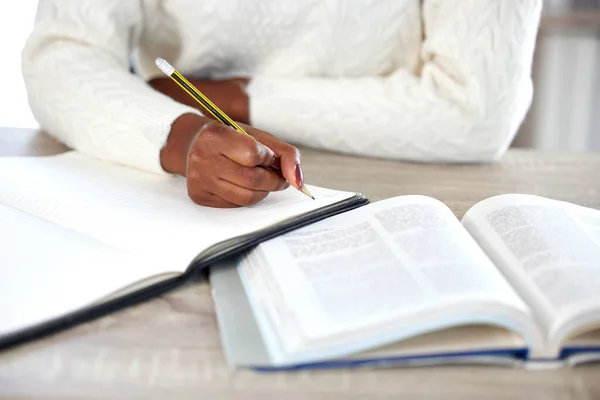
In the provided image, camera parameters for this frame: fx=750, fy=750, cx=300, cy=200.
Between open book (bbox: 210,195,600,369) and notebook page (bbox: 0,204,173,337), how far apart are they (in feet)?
0.27

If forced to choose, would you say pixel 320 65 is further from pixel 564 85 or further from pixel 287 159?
pixel 564 85

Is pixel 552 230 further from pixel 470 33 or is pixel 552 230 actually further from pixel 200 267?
pixel 470 33

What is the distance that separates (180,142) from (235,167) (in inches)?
7.2

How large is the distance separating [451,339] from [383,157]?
0.64 metres

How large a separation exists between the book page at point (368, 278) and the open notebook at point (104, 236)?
0.04 metres

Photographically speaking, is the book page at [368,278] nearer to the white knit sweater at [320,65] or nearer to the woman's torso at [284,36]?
the white knit sweater at [320,65]

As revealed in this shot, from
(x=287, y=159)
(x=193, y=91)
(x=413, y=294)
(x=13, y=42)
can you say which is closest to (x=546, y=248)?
(x=413, y=294)

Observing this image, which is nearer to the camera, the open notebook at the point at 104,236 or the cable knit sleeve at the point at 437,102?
the open notebook at the point at 104,236

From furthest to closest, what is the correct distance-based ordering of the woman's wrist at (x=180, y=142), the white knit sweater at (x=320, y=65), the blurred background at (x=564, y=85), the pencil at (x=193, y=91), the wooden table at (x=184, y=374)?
the blurred background at (x=564, y=85), the white knit sweater at (x=320, y=65), the woman's wrist at (x=180, y=142), the pencil at (x=193, y=91), the wooden table at (x=184, y=374)

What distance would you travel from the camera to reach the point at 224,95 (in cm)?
117

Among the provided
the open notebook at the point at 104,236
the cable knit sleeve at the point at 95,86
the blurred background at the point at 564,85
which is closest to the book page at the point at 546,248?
the open notebook at the point at 104,236

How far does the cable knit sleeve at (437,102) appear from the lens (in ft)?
3.69

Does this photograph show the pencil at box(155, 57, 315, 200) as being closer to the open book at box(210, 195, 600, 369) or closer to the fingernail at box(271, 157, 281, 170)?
the fingernail at box(271, 157, 281, 170)

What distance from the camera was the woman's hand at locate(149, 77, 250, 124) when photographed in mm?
1165
